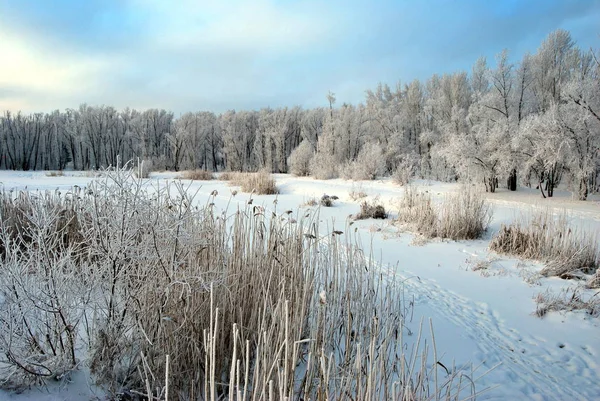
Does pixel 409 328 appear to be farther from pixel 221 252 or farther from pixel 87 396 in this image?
pixel 87 396

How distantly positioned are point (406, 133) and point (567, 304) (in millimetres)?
31717

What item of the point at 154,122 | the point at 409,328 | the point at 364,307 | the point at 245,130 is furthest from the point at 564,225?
the point at 154,122

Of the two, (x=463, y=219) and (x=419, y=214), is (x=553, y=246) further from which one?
(x=419, y=214)

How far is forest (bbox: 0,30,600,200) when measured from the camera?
1377cm

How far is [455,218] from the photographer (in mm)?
6918

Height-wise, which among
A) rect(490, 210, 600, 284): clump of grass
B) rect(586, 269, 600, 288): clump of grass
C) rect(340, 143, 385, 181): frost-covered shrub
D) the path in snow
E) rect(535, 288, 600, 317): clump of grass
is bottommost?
the path in snow

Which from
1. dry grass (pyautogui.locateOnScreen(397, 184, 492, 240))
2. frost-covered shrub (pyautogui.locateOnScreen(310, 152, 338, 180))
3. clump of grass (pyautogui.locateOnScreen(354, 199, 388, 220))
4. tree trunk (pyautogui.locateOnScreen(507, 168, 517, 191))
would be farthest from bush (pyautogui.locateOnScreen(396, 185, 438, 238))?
frost-covered shrub (pyautogui.locateOnScreen(310, 152, 338, 180))

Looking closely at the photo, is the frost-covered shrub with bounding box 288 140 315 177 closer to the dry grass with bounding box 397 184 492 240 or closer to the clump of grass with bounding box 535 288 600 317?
the dry grass with bounding box 397 184 492 240

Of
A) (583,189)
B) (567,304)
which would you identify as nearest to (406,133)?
(583,189)

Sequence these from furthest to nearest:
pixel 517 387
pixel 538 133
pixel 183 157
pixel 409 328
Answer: pixel 183 157 < pixel 538 133 < pixel 409 328 < pixel 517 387

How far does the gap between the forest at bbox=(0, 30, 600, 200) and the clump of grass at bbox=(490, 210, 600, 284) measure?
553cm

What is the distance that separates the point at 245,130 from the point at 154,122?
1190cm

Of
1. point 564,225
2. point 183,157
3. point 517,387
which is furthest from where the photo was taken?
point 183,157

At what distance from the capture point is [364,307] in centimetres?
258
